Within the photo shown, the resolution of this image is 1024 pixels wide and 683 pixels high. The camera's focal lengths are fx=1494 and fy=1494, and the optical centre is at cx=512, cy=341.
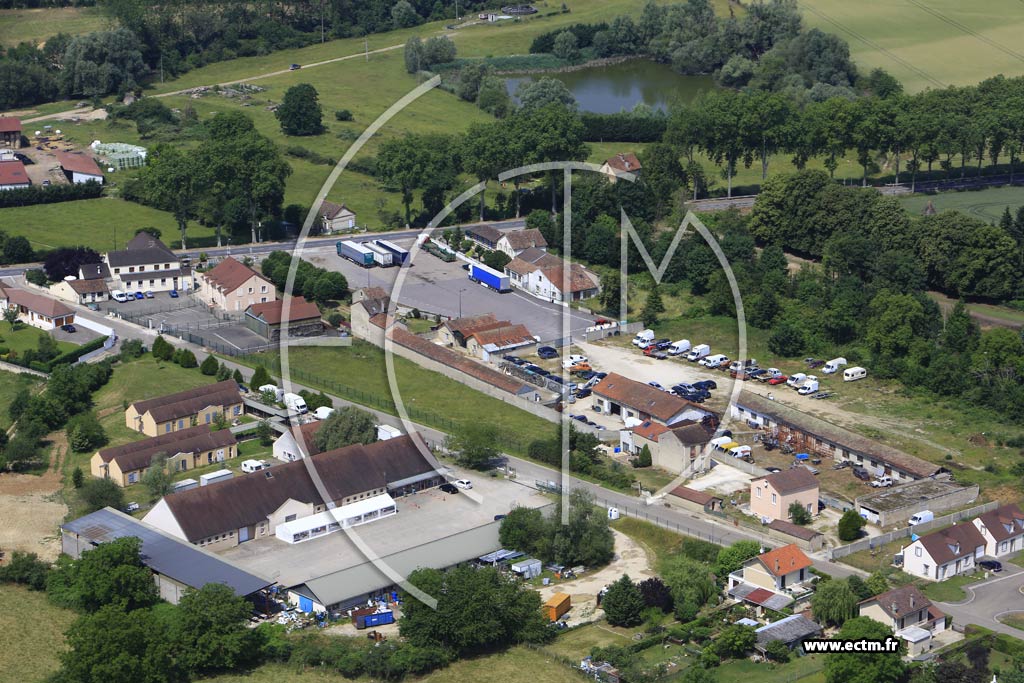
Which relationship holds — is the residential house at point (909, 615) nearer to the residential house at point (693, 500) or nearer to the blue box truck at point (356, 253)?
the residential house at point (693, 500)

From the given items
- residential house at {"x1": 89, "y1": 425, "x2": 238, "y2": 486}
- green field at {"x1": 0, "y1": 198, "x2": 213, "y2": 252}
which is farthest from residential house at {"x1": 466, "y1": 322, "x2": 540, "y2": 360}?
green field at {"x1": 0, "y1": 198, "x2": 213, "y2": 252}

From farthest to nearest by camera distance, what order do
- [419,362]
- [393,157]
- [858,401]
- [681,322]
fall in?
[393,157]
[681,322]
[419,362]
[858,401]

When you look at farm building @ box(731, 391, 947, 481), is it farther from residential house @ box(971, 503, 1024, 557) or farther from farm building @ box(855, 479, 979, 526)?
residential house @ box(971, 503, 1024, 557)

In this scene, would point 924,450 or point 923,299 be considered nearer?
point 924,450

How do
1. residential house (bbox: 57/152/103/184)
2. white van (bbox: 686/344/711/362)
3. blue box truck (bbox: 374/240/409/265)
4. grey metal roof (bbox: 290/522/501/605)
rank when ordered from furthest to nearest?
residential house (bbox: 57/152/103/184) < blue box truck (bbox: 374/240/409/265) < white van (bbox: 686/344/711/362) < grey metal roof (bbox: 290/522/501/605)

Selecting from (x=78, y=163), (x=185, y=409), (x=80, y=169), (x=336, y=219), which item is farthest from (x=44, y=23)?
(x=185, y=409)

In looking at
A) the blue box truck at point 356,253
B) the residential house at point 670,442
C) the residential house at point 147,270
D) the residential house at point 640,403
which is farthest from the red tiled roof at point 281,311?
the residential house at point 670,442

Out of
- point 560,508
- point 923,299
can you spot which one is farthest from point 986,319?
point 560,508

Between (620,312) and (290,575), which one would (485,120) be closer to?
(620,312)
